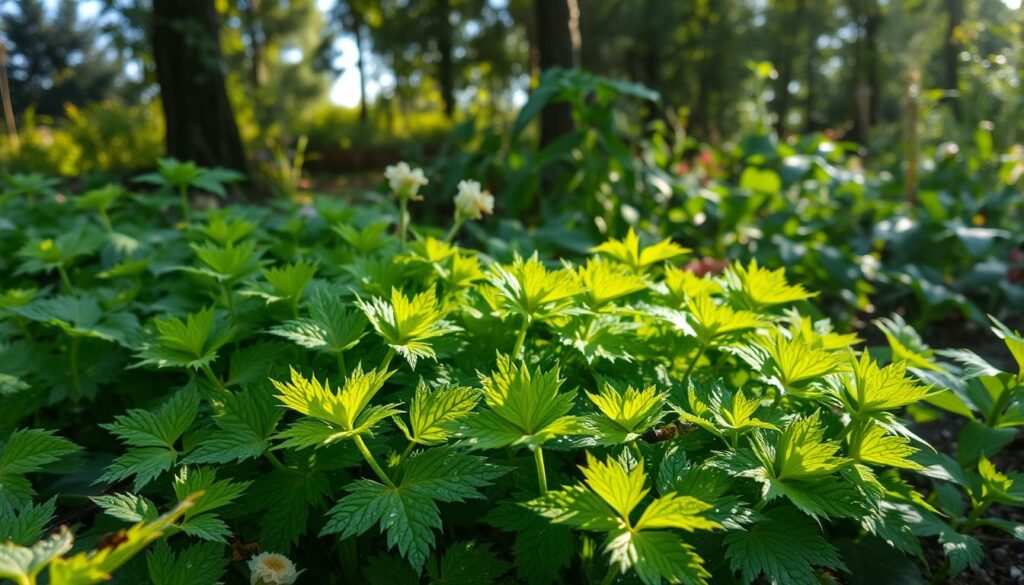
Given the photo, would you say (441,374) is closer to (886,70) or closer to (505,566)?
(505,566)

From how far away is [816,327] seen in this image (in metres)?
1.56

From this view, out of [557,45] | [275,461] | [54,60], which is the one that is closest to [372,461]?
[275,461]

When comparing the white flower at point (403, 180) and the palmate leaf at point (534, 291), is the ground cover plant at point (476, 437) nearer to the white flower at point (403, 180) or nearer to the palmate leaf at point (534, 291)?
the palmate leaf at point (534, 291)

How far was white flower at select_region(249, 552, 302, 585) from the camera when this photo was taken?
0.97 m

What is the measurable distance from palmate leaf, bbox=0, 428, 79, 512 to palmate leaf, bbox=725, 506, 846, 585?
113 cm

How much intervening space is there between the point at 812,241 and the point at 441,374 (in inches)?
114

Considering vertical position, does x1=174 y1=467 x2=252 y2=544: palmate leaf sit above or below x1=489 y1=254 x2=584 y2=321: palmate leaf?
below

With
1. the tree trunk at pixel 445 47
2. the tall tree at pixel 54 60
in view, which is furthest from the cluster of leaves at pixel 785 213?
the tall tree at pixel 54 60

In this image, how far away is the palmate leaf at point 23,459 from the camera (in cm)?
106

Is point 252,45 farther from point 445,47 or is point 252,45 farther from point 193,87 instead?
point 193,87

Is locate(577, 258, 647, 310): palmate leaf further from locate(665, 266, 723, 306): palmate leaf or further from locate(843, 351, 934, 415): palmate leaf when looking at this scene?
locate(843, 351, 934, 415): palmate leaf

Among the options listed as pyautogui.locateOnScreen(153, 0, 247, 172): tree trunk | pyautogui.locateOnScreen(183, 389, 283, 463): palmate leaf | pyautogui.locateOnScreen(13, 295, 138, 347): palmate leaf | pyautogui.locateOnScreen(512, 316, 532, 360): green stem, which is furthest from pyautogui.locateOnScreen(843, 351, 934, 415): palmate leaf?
pyautogui.locateOnScreen(153, 0, 247, 172): tree trunk

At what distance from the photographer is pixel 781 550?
999 mm

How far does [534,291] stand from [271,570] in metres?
0.65
